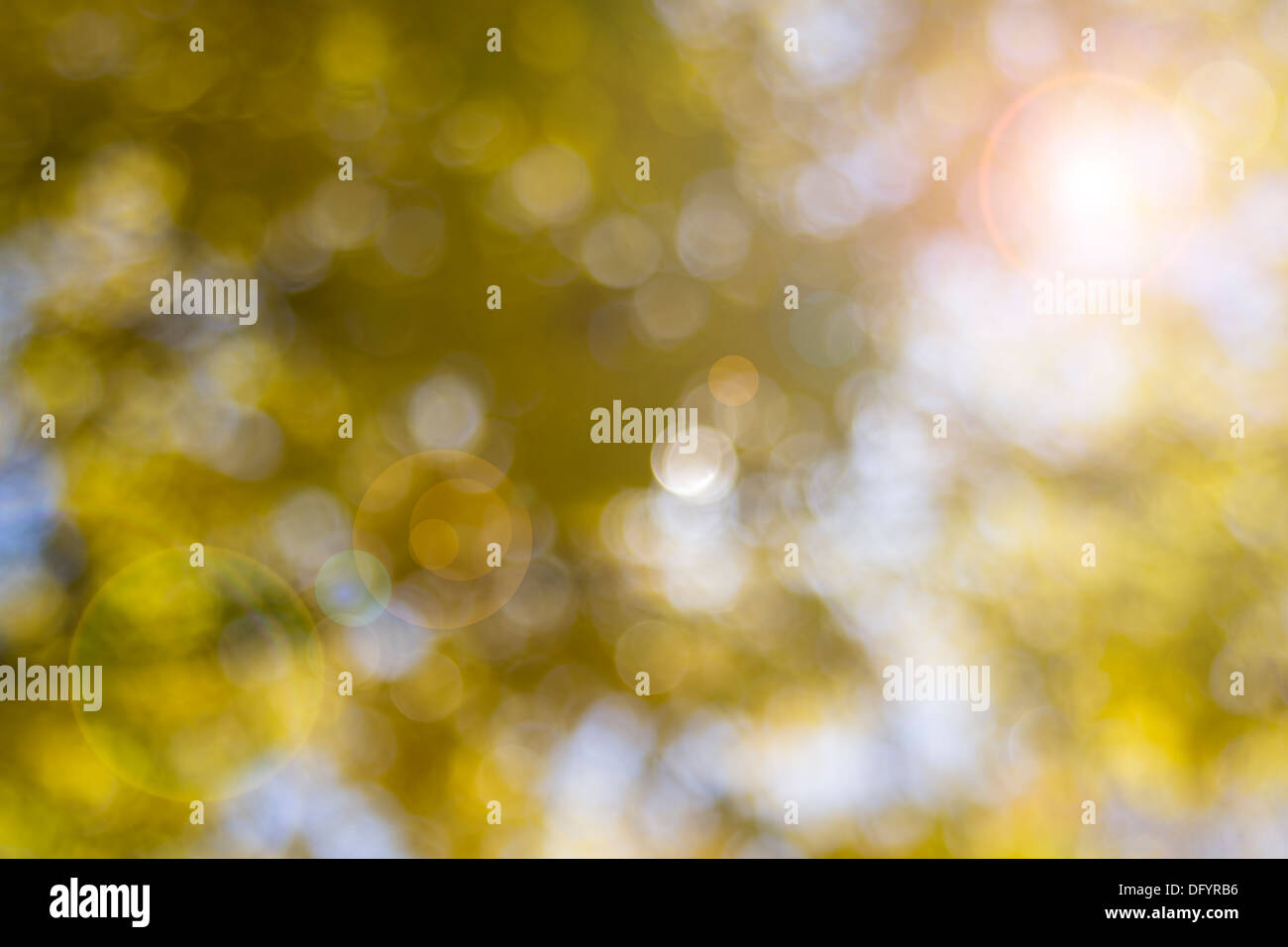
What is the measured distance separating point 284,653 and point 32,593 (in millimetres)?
737

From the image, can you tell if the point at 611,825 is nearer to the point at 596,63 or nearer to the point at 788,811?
the point at 788,811

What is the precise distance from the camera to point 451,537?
1.96 meters

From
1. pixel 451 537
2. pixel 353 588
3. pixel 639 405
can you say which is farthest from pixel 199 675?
pixel 639 405

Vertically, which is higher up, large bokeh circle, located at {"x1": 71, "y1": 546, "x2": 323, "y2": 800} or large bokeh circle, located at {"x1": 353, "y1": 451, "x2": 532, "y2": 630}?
large bokeh circle, located at {"x1": 353, "y1": 451, "x2": 532, "y2": 630}

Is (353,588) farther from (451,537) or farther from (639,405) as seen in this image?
(639,405)

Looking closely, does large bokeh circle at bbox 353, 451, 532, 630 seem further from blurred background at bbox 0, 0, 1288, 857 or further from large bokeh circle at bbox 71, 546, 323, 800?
large bokeh circle at bbox 71, 546, 323, 800

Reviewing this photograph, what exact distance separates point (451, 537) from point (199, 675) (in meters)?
0.83

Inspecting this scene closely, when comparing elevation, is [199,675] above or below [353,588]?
below

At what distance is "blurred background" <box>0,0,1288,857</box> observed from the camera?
194 cm

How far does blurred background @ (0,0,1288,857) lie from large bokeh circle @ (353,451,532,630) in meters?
0.02

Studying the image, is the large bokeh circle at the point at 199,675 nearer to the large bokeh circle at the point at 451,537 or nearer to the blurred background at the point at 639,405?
the blurred background at the point at 639,405

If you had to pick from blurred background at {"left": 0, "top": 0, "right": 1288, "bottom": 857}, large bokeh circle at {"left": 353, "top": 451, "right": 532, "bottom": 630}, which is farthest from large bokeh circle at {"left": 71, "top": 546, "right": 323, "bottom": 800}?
large bokeh circle at {"left": 353, "top": 451, "right": 532, "bottom": 630}

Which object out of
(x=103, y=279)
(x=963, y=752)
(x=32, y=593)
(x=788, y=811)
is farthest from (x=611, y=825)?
(x=103, y=279)

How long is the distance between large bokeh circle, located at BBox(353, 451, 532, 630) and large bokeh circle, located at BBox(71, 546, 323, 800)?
0.31m
